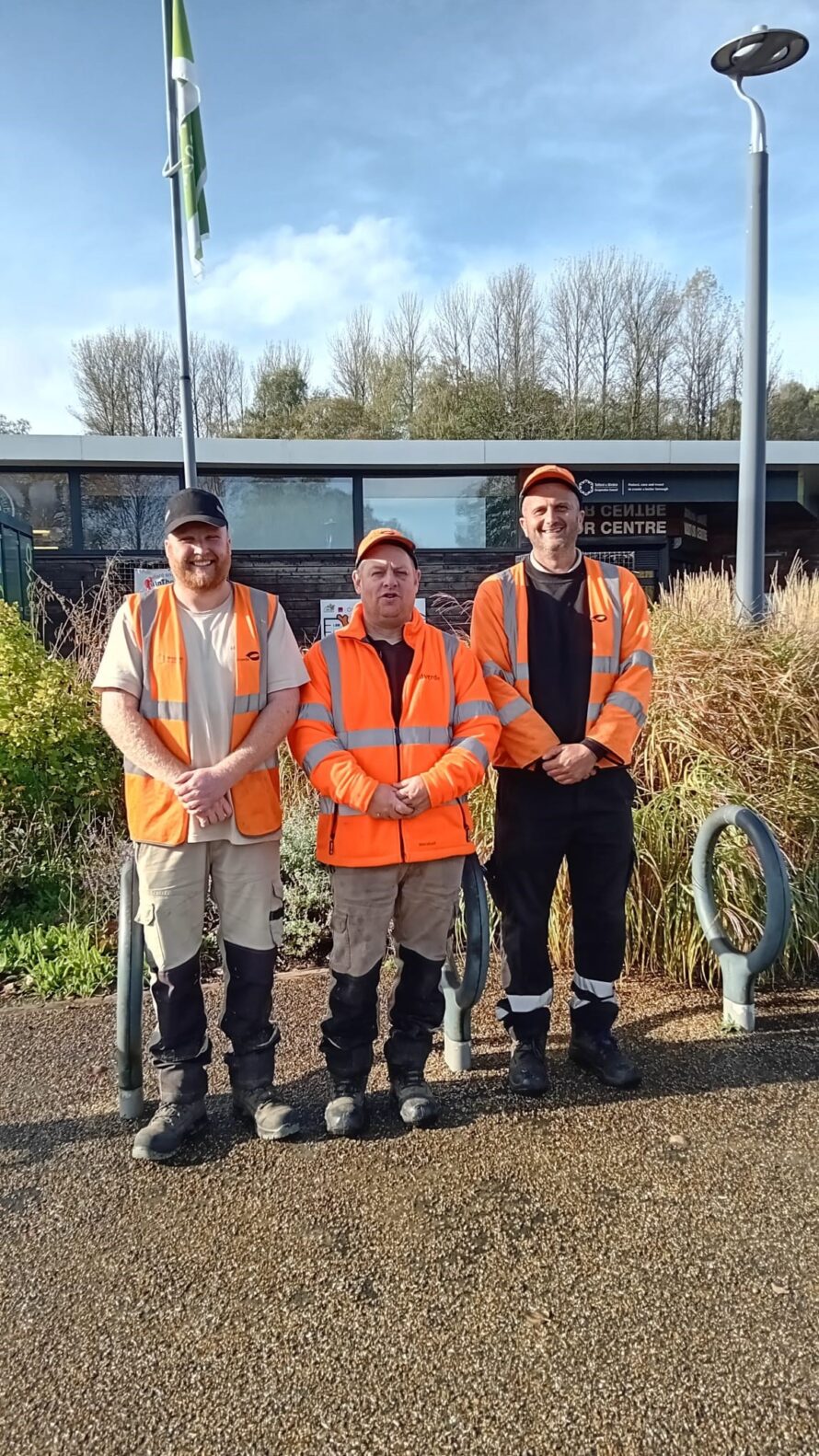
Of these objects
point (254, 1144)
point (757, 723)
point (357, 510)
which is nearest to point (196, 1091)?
point (254, 1144)

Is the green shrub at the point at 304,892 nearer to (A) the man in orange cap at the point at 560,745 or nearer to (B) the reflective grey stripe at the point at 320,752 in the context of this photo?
(A) the man in orange cap at the point at 560,745

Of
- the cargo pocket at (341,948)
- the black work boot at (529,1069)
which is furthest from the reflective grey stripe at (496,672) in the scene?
the black work boot at (529,1069)

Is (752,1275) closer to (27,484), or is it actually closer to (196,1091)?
(196,1091)

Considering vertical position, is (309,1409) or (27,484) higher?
(27,484)

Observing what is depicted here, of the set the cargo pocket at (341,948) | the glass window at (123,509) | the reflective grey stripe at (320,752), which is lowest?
the cargo pocket at (341,948)

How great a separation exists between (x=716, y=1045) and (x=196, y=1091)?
1.98 m

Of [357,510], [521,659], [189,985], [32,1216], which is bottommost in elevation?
[32,1216]

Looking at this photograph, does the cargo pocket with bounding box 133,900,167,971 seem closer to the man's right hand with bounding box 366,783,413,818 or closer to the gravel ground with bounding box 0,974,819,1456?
the gravel ground with bounding box 0,974,819,1456

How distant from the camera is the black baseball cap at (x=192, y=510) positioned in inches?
112

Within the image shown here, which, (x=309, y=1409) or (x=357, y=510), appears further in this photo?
(x=357, y=510)

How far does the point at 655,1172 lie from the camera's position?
265 centimetres

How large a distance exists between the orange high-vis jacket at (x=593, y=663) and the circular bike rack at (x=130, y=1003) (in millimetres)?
1387

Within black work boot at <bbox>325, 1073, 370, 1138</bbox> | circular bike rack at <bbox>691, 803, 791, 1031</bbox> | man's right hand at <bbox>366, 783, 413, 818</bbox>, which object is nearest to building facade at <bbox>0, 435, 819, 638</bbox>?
circular bike rack at <bbox>691, 803, 791, 1031</bbox>

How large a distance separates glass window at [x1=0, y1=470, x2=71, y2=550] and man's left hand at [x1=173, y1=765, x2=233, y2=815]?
37.2 feet
